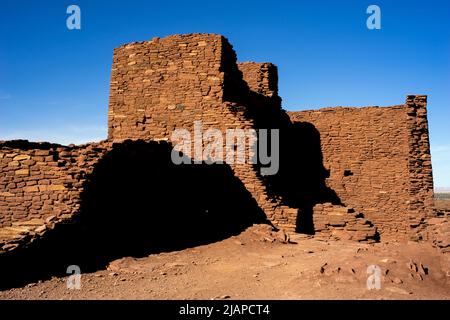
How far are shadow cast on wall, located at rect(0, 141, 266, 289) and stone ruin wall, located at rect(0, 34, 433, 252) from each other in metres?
0.37

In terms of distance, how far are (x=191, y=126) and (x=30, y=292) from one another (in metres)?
8.18

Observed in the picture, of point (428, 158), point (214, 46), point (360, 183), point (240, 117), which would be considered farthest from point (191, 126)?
point (428, 158)

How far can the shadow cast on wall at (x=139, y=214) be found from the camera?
766cm

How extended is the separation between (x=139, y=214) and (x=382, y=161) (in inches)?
456

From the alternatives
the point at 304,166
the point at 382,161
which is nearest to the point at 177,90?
the point at 304,166

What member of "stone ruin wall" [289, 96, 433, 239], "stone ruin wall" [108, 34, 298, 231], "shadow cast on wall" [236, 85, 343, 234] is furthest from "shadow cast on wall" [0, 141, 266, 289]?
"stone ruin wall" [289, 96, 433, 239]

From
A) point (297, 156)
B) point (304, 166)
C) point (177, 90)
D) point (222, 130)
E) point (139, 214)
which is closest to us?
point (139, 214)

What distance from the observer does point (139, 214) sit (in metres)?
10.3

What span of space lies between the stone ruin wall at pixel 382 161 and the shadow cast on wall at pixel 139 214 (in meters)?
6.84

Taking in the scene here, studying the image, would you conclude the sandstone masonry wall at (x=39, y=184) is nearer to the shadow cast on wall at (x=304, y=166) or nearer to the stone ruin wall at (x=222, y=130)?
the stone ruin wall at (x=222, y=130)

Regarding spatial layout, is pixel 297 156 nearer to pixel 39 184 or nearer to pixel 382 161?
pixel 382 161

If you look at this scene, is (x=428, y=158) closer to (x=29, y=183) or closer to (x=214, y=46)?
(x=214, y=46)

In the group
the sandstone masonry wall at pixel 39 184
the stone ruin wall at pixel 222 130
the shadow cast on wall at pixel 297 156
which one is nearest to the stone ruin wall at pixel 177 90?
the stone ruin wall at pixel 222 130
